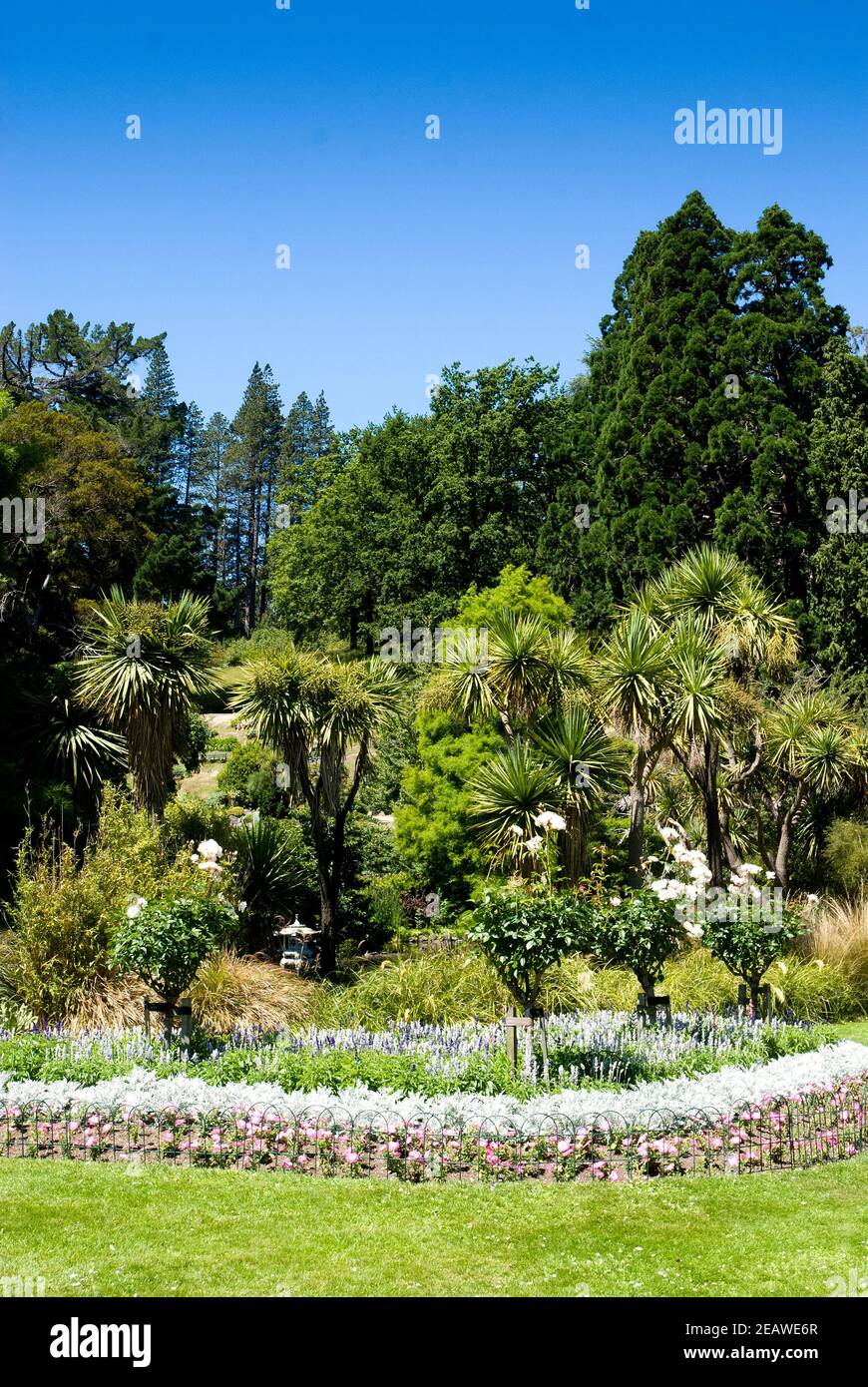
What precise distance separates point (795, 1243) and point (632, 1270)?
1074 mm

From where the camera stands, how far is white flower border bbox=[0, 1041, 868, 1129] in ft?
26.4

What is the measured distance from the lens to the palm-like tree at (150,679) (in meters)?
16.7

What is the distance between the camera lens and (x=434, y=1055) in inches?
369

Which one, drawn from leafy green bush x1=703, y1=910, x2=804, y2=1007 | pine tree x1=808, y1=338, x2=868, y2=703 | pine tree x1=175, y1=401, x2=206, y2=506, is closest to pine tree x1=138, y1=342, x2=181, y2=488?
pine tree x1=175, y1=401, x2=206, y2=506

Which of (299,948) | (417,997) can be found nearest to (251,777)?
(299,948)

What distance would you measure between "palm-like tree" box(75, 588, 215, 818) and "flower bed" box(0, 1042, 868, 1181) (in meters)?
8.37

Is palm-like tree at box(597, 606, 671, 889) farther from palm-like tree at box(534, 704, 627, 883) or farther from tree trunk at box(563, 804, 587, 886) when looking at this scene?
tree trunk at box(563, 804, 587, 886)

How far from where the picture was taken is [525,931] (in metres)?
9.02

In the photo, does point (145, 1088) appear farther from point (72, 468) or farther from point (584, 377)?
point (584, 377)

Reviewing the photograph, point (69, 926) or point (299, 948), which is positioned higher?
point (69, 926)
